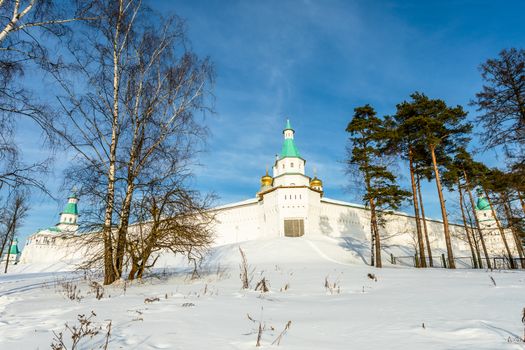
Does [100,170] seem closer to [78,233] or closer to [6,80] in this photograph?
[78,233]

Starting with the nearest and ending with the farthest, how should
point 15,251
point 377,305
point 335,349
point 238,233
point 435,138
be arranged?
1. point 335,349
2. point 377,305
3. point 435,138
4. point 238,233
5. point 15,251

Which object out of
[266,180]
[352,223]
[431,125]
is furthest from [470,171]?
[266,180]

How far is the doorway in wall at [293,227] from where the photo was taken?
1436 inches

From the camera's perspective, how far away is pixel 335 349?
2.33 m

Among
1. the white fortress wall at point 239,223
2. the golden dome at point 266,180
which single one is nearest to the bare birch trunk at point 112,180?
the white fortress wall at point 239,223

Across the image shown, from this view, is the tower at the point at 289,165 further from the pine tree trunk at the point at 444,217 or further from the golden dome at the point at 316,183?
the pine tree trunk at the point at 444,217

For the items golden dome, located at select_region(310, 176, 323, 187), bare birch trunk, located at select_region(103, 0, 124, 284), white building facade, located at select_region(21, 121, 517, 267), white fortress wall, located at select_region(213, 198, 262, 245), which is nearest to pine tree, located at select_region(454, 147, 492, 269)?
white building facade, located at select_region(21, 121, 517, 267)

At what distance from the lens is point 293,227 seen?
3669cm

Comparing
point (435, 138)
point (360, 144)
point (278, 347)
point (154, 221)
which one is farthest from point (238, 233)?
point (278, 347)

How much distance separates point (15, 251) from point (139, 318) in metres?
96.4

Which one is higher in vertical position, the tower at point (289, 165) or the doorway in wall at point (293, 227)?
the tower at point (289, 165)

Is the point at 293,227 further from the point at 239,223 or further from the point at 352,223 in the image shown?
the point at 352,223

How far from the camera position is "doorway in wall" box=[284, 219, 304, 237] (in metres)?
36.5

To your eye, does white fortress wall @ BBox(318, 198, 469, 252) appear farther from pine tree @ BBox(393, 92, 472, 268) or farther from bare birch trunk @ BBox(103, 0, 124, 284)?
bare birch trunk @ BBox(103, 0, 124, 284)
